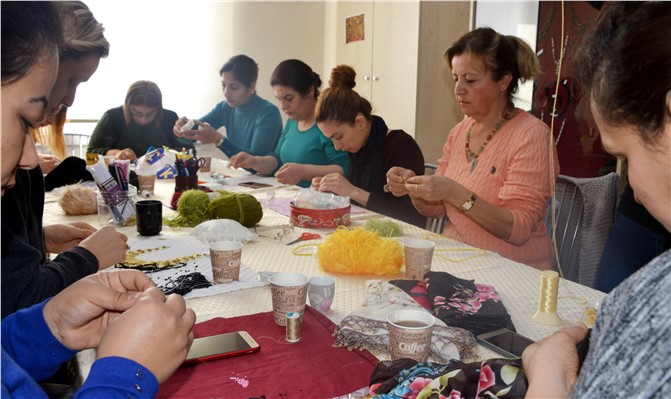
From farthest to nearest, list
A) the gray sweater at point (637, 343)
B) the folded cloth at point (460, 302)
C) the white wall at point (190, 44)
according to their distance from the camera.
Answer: the white wall at point (190, 44) → the folded cloth at point (460, 302) → the gray sweater at point (637, 343)

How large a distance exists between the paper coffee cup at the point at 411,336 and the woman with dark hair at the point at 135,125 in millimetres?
3337

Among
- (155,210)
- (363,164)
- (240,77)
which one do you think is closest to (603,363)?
(155,210)

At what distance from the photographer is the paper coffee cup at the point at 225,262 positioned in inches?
58.2

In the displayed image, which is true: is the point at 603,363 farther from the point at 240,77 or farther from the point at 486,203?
the point at 240,77

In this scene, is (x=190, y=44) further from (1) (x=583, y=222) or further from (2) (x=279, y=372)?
(2) (x=279, y=372)

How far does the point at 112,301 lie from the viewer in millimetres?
1006

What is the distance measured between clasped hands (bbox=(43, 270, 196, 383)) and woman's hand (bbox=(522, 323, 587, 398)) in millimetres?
547

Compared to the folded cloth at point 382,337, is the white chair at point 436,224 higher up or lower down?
lower down

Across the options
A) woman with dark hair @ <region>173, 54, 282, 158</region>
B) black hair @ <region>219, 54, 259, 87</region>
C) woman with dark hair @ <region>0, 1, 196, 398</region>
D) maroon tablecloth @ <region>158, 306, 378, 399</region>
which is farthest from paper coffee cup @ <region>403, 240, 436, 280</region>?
black hair @ <region>219, 54, 259, 87</region>

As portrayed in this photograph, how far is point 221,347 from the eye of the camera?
1106 millimetres

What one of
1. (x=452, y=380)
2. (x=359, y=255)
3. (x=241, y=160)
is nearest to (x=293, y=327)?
(x=452, y=380)

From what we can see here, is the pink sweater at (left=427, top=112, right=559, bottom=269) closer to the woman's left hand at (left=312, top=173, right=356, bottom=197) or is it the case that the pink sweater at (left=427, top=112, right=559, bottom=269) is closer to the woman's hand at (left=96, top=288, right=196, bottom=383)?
the woman's left hand at (left=312, top=173, right=356, bottom=197)

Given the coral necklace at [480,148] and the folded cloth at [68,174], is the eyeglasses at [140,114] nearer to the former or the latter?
the folded cloth at [68,174]

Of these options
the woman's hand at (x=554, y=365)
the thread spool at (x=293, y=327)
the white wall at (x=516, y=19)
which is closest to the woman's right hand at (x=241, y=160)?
the white wall at (x=516, y=19)
